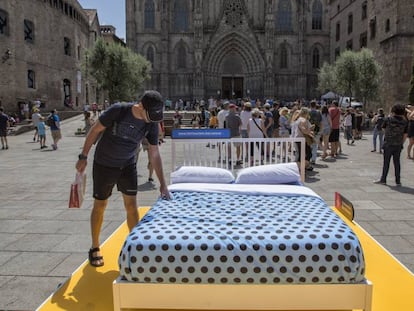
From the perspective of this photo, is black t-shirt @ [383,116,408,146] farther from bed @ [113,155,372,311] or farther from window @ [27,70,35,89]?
window @ [27,70,35,89]

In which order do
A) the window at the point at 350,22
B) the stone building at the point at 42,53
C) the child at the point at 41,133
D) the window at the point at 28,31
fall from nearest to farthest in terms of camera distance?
the child at the point at 41,133 < the stone building at the point at 42,53 < the window at the point at 28,31 < the window at the point at 350,22

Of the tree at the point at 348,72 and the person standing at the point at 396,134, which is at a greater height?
the tree at the point at 348,72

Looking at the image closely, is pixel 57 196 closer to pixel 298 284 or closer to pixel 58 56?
pixel 298 284

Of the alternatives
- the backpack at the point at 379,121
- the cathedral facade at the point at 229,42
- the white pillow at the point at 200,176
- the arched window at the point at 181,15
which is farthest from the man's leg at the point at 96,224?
the arched window at the point at 181,15

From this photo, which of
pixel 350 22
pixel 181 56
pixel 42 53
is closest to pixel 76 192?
pixel 42 53

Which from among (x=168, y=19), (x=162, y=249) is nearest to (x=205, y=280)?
(x=162, y=249)

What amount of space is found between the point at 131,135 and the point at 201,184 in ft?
→ 4.91

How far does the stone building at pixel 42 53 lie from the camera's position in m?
30.2

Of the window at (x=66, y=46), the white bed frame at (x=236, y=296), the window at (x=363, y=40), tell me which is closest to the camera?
the white bed frame at (x=236, y=296)

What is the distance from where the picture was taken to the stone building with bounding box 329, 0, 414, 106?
28938mm

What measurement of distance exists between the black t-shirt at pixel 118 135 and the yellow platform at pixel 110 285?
3.82 ft

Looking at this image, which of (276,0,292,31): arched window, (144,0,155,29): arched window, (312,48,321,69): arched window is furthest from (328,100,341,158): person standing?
(144,0,155,29): arched window

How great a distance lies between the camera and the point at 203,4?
4762cm

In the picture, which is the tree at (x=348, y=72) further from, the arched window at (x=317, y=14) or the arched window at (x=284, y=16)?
the arched window at (x=317, y=14)
